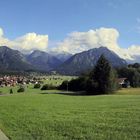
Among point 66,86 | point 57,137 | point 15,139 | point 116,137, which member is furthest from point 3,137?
point 66,86

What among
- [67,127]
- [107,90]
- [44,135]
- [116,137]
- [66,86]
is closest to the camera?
[116,137]

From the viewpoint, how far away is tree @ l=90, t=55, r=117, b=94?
11138 cm

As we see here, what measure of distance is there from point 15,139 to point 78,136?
9.94ft

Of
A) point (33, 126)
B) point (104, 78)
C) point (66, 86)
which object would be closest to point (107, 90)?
point (104, 78)

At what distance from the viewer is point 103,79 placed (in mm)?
113438

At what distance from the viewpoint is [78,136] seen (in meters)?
19.6

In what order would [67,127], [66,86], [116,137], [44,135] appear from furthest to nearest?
[66,86] < [67,127] < [44,135] < [116,137]

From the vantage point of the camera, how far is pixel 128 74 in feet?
505

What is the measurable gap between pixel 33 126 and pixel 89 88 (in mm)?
89187

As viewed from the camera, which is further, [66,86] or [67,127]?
[66,86]

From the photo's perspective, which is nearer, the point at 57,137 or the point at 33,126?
the point at 57,137

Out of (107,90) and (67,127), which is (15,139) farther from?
(107,90)

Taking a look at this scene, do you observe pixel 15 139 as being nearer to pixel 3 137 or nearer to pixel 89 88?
→ pixel 3 137

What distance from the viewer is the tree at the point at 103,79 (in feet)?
365
